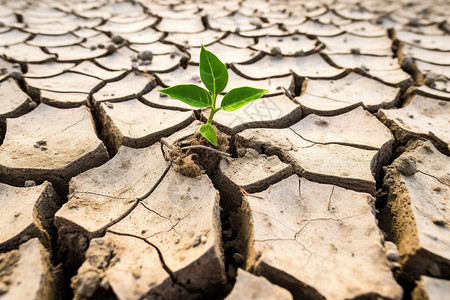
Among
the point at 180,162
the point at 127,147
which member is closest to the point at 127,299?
the point at 180,162

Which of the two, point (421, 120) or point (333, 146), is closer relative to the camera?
point (333, 146)

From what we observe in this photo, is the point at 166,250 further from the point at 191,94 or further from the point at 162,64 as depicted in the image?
the point at 162,64

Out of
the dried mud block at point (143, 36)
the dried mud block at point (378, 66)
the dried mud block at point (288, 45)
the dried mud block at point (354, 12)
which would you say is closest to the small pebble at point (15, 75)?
the dried mud block at point (143, 36)

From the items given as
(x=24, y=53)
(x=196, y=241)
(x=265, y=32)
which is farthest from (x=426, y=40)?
(x=24, y=53)

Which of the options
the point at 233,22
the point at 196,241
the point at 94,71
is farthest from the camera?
the point at 233,22

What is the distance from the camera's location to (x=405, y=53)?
2.36 metres

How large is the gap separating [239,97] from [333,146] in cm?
55

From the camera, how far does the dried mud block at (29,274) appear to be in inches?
35.4

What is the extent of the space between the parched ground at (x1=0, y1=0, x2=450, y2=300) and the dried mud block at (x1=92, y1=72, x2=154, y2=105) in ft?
0.05

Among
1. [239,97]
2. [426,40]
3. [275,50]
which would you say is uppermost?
[239,97]

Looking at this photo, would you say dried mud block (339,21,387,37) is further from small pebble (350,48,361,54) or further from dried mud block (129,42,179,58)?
dried mud block (129,42,179,58)

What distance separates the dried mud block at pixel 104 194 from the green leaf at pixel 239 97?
0.38m

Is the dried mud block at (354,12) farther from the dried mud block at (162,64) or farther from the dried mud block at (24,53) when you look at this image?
the dried mud block at (24,53)

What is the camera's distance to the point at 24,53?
2.26m
